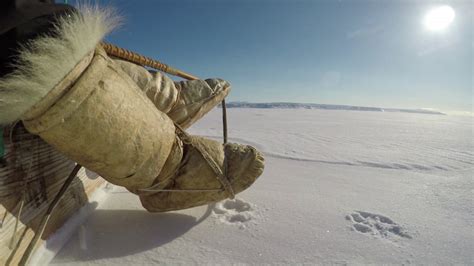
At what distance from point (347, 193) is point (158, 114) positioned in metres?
1.29

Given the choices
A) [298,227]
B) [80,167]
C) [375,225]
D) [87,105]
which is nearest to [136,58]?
[80,167]

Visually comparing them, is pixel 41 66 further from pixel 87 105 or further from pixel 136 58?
pixel 136 58

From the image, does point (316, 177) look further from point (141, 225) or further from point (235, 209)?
point (141, 225)

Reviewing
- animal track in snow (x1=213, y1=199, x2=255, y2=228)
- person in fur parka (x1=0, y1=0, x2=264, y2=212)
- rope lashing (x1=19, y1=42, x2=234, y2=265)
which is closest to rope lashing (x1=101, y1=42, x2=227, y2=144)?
rope lashing (x1=19, y1=42, x2=234, y2=265)

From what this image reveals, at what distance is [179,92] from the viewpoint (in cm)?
154

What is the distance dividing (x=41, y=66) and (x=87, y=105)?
137 mm

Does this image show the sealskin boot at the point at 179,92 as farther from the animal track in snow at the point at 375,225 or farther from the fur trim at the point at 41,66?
the animal track in snow at the point at 375,225

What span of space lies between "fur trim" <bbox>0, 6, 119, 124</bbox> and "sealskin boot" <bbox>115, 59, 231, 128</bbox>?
0.52m

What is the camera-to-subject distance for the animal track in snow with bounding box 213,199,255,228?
53.4 inches

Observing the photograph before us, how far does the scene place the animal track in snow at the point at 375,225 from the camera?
126 cm

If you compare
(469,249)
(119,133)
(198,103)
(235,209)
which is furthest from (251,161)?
(469,249)

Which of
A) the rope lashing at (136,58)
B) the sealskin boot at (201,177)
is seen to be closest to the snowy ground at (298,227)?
the sealskin boot at (201,177)

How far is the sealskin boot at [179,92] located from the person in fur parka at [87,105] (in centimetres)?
25

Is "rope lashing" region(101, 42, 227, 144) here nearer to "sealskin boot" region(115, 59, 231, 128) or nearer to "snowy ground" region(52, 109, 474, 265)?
"sealskin boot" region(115, 59, 231, 128)
